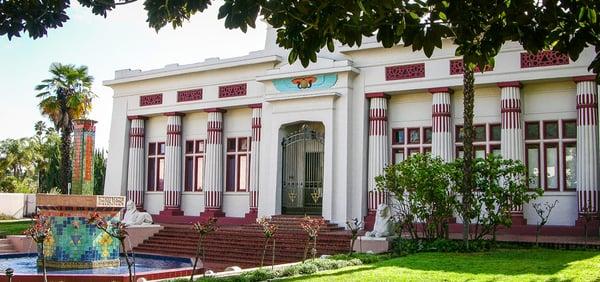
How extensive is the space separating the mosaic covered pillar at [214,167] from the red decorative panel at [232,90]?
2.31 ft

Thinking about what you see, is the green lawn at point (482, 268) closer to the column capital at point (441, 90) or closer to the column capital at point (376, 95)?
the column capital at point (441, 90)

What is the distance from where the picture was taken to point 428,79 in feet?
68.3

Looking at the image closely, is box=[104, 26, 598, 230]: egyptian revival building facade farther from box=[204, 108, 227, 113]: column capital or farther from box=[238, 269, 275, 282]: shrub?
box=[238, 269, 275, 282]: shrub

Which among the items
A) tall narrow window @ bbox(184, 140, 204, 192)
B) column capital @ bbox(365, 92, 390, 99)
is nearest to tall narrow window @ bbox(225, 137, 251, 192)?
tall narrow window @ bbox(184, 140, 204, 192)

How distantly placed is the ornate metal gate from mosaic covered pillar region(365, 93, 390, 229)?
200cm

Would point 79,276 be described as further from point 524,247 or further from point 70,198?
point 524,247

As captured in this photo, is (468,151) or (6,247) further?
(6,247)

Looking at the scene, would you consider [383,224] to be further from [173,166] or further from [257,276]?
[173,166]

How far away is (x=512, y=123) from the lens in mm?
19562

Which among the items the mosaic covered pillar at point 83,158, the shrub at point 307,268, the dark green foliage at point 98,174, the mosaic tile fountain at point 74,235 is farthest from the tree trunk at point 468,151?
the dark green foliage at point 98,174

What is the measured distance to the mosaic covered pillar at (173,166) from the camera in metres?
26.2

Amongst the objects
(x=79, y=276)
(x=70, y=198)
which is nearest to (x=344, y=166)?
(x=70, y=198)

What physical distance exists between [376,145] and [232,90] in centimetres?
656

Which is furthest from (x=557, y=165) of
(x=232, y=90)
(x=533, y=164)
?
(x=232, y=90)
